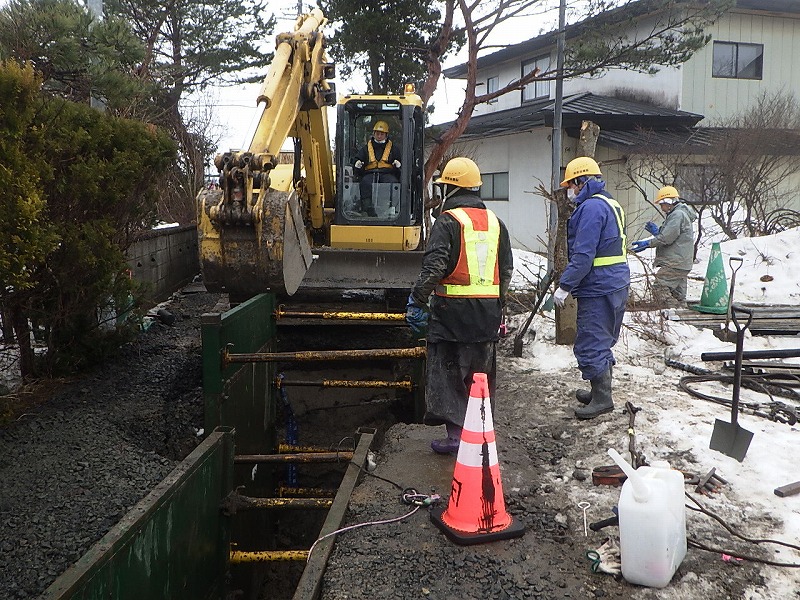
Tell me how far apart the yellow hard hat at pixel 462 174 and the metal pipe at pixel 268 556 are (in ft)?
8.82

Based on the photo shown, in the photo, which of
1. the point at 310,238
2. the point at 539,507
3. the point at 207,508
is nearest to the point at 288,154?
the point at 310,238

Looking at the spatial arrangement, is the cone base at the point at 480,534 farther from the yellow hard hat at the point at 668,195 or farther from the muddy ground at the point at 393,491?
the yellow hard hat at the point at 668,195

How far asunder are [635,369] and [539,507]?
9.45 ft

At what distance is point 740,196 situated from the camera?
14727 mm

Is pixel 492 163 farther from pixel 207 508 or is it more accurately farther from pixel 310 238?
pixel 207 508

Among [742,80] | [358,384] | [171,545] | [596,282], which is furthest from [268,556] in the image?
[742,80]

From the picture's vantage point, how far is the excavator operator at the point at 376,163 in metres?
8.32

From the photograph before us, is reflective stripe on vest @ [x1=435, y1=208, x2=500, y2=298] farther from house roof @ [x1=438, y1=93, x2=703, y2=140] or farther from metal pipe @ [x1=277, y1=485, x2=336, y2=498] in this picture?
house roof @ [x1=438, y1=93, x2=703, y2=140]

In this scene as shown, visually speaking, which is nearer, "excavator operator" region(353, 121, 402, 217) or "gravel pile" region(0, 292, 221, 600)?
"gravel pile" region(0, 292, 221, 600)

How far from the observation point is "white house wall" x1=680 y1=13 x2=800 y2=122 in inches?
762

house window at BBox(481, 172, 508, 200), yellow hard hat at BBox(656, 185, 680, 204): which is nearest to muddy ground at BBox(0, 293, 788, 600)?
yellow hard hat at BBox(656, 185, 680, 204)

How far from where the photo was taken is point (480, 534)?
3576mm

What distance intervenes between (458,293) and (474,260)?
0.76 feet

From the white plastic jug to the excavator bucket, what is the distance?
10.2ft
